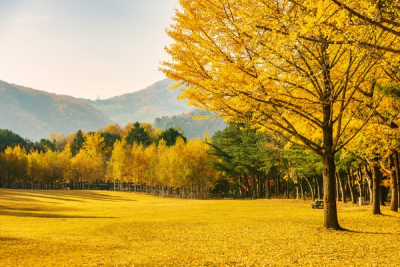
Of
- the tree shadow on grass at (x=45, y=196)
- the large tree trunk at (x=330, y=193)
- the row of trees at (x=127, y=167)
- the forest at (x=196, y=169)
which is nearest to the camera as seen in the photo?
the large tree trunk at (x=330, y=193)

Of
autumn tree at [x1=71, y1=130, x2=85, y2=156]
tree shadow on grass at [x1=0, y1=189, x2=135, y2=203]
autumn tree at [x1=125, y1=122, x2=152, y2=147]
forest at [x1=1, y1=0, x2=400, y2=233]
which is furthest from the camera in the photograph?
autumn tree at [x1=71, y1=130, x2=85, y2=156]

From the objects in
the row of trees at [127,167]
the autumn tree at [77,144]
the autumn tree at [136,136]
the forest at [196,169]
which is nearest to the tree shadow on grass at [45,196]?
the row of trees at [127,167]

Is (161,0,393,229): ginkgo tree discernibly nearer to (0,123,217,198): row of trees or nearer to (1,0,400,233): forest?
(1,0,400,233): forest

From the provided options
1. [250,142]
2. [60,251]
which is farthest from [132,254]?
[250,142]

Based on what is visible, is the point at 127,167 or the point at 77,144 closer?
the point at 127,167

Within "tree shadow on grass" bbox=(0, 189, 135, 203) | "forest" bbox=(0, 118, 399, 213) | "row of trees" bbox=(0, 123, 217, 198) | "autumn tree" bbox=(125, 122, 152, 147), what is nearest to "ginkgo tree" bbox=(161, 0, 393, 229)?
"forest" bbox=(0, 118, 399, 213)

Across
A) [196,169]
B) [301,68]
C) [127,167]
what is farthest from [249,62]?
[127,167]

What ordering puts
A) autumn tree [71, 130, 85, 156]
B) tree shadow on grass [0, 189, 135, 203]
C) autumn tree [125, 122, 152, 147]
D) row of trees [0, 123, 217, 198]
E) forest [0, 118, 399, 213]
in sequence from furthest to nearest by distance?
autumn tree [71, 130, 85, 156]
autumn tree [125, 122, 152, 147]
row of trees [0, 123, 217, 198]
tree shadow on grass [0, 189, 135, 203]
forest [0, 118, 399, 213]

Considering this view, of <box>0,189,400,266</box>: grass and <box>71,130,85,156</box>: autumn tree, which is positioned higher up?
<box>71,130,85,156</box>: autumn tree

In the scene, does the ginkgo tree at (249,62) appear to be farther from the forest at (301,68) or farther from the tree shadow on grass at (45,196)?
the tree shadow on grass at (45,196)

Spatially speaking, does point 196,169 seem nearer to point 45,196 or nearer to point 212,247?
point 45,196

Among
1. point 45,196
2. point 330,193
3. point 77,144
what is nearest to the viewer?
point 330,193

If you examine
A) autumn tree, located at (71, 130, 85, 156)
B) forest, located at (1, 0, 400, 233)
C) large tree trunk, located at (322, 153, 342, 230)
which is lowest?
large tree trunk, located at (322, 153, 342, 230)

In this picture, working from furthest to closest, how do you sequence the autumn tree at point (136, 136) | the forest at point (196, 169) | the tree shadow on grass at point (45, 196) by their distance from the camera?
the autumn tree at point (136, 136)
the tree shadow on grass at point (45, 196)
the forest at point (196, 169)
